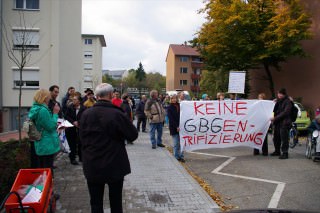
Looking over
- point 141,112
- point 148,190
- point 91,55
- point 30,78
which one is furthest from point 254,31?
point 91,55

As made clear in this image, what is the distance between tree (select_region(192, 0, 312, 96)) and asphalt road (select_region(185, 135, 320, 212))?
34.7ft

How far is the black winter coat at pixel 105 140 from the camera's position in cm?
378

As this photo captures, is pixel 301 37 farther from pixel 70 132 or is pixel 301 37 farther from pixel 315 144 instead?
pixel 70 132

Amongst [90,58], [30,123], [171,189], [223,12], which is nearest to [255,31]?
[223,12]

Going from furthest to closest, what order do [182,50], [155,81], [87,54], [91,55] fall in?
[155,81] < [182,50] < [91,55] < [87,54]

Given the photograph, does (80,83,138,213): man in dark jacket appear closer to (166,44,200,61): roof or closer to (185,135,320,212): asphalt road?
(185,135,320,212): asphalt road

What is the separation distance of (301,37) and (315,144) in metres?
12.2

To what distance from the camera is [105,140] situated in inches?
150

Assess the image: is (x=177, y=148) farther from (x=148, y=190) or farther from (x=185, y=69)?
(x=185, y=69)

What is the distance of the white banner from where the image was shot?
30.5 ft

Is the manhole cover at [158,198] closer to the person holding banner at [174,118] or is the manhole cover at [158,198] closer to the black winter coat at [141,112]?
the person holding banner at [174,118]

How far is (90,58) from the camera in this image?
6856cm

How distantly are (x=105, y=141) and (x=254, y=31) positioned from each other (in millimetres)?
18876

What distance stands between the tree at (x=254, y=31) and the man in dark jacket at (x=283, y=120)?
10916 millimetres
